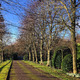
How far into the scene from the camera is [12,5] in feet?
26.7

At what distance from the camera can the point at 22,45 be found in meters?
35.8

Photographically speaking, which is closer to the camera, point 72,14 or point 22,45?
point 72,14

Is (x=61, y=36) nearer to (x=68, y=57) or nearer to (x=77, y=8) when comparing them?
(x=68, y=57)

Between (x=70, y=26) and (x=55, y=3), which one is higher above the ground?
(x=55, y=3)

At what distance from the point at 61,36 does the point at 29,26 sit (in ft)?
20.0

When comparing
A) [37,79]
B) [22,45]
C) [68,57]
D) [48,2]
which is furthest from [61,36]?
[22,45]

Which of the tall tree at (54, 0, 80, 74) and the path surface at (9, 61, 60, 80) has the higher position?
the tall tree at (54, 0, 80, 74)

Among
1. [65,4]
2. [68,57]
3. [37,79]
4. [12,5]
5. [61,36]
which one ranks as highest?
[65,4]

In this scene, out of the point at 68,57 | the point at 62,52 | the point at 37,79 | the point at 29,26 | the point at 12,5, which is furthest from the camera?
the point at 29,26

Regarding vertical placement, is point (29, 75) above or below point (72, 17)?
below

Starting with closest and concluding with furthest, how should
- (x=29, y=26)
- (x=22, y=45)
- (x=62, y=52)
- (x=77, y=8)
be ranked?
(x=77, y=8) < (x=62, y=52) < (x=29, y=26) < (x=22, y=45)

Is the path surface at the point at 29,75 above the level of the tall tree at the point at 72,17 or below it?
below

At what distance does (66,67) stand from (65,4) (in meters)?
6.87

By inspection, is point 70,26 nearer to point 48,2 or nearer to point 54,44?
point 48,2
